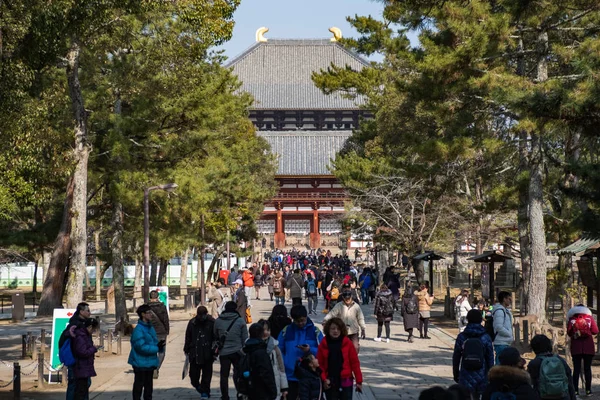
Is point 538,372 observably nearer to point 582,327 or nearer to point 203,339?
point 582,327

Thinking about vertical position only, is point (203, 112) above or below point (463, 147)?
above

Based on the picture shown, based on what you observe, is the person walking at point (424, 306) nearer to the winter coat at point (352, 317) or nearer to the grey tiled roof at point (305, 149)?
the winter coat at point (352, 317)

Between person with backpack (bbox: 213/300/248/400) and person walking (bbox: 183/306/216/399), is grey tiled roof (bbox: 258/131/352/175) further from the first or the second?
person with backpack (bbox: 213/300/248/400)

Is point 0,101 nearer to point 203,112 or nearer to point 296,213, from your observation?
point 203,112

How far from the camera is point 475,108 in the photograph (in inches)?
850

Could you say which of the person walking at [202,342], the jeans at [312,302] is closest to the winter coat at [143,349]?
the person walking at [202,342]

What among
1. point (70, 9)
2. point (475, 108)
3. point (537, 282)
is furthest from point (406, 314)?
point (70, 9)

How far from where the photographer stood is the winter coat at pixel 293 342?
966 centimetres

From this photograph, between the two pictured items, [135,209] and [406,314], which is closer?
[406,314]

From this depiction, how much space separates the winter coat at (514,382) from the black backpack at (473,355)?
2519 millimetres

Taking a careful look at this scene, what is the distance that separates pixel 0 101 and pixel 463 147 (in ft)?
33.0

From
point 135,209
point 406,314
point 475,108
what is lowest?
point 406,314

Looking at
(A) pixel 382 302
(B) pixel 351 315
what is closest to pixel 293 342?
(B) pixel 351 315

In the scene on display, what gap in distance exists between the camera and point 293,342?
31.9 feet
